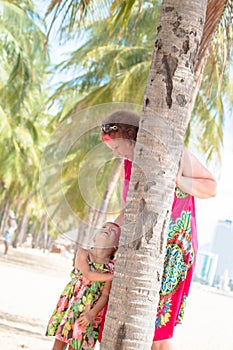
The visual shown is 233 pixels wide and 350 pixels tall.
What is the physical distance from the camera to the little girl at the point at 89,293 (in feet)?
13.3

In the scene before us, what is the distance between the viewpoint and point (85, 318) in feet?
13.6

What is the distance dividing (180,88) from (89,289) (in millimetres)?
1516

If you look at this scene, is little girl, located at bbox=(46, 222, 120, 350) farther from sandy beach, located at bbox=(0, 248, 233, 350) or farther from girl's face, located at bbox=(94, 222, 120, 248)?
sandy beach, located at bbox=(0, 248, 233, 350)

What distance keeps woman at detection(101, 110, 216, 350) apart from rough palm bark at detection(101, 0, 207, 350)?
0.37 metres

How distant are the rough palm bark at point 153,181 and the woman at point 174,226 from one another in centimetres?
37

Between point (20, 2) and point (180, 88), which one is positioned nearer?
point (180, 88)

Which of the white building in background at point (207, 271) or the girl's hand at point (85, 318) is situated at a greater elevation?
the white building in background at point (207, 271)

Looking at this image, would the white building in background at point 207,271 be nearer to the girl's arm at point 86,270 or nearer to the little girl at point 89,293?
the little girl at point 89,293

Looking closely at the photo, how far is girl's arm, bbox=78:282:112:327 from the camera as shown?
4055 mm

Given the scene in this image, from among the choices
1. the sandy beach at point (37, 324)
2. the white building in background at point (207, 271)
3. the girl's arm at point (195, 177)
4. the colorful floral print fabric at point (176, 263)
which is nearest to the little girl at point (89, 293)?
the colorful floral print fabric at point (176, 263)

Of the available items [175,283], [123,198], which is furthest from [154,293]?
[123,198]

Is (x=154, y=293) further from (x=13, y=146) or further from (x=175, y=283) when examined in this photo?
(x=13, y=146)

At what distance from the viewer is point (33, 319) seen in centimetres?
932

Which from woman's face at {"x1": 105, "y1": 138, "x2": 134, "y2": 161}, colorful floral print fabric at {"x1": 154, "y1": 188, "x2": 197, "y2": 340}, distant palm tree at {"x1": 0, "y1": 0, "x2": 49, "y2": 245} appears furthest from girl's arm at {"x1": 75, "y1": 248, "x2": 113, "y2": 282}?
distant palm tree at {"x1": 0, "y1": 0, "x2": 49, "y2": 245}
